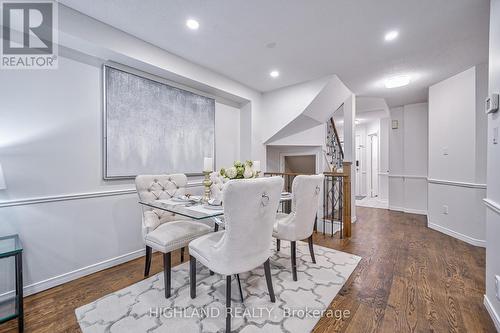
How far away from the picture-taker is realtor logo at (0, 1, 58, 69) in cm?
171

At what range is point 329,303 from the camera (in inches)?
66.8

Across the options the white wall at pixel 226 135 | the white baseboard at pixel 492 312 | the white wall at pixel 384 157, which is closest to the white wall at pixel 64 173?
the white wall at pixel 226 135

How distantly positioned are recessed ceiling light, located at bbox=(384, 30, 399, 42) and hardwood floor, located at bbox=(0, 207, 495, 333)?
247 cm

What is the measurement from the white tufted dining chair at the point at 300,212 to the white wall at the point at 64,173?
1.76 m

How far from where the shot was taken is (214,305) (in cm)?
167

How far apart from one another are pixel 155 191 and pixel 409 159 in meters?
5.37

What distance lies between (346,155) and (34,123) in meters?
4.24

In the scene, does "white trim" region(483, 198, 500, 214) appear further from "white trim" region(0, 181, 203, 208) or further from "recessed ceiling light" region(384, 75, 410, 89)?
"white trim" region(0, 181, 203, 208)

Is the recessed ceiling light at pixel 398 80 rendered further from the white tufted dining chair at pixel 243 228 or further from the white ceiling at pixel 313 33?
the white tufted dining chair at pixel 243 228

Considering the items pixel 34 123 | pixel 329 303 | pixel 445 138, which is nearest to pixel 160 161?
pixel 34 123

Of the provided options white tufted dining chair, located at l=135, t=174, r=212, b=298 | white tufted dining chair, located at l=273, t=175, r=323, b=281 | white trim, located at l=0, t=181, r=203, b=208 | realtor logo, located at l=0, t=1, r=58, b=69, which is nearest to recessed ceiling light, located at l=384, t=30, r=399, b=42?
white tufted dining chair, located at l=273, t=175, r=323, b=281

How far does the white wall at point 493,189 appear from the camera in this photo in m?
1.46

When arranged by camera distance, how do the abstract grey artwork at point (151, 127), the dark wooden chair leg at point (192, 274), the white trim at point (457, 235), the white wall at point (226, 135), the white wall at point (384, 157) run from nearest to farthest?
the dark wooden chair leg at point (192, 274), the abstract grey artwork at point (151, 127), the white trim at point (457, 235), the white wall at point (226, 135), the white wall at point (384, 157)

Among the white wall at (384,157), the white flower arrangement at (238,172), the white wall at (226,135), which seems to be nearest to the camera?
the white flower arrangement at (238,172)
